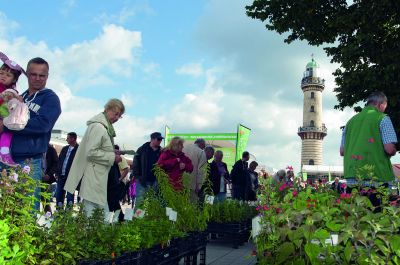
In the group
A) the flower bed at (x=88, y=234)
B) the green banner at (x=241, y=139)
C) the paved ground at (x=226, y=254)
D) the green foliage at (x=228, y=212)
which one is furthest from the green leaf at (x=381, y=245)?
the green banner at (x=241, y=139)

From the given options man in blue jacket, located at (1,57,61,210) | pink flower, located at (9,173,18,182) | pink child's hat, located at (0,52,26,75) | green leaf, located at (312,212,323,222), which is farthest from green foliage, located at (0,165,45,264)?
green leaf, located at (312,212,323,222)

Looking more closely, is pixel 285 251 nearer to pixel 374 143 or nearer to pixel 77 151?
pixel 374 143

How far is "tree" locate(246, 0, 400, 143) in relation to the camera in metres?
12.2

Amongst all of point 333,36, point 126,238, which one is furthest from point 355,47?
point 126,238

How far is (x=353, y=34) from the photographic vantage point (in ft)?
45.1

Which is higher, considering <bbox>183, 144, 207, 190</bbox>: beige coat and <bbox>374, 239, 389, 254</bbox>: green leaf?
<bbox>183, 144, 207, 190</bbox>: beige coat

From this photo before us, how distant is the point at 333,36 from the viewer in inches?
562

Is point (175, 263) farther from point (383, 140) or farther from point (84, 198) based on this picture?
point (383, 140)

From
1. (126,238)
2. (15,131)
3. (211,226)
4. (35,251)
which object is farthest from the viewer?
(211,226)

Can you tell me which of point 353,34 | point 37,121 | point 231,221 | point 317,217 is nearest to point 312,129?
point 353,34

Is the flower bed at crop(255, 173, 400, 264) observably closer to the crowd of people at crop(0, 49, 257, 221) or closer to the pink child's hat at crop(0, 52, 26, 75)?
the crowd of people at crop(0, 49, 257, 221)

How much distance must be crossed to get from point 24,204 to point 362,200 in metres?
2.07

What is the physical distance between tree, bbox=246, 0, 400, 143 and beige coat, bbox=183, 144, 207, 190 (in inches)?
235

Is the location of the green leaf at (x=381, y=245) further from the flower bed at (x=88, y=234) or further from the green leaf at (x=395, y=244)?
the flower bed at (x=88, y=234)
